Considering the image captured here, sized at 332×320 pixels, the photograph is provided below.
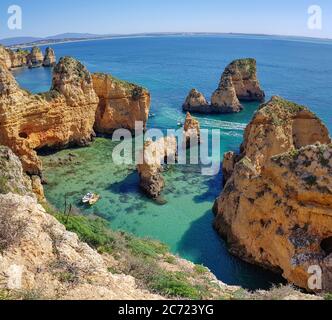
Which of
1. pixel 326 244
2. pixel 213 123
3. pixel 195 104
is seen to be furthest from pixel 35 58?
pixel 326 244

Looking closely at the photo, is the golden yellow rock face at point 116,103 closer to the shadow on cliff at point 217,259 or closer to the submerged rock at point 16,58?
the shadow on cliff at point 217,259

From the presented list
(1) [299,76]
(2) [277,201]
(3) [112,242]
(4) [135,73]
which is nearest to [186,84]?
(4) [135,73]

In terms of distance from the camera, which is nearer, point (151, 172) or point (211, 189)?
point (151, 172)

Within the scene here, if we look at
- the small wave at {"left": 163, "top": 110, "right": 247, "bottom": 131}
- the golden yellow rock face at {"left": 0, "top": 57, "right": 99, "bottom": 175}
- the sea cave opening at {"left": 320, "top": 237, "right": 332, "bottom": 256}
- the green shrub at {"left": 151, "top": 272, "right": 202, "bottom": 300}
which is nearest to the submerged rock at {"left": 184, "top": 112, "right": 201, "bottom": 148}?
the small wave at {"left": 163, "top": 110, "right": 247, "bottom": 131}

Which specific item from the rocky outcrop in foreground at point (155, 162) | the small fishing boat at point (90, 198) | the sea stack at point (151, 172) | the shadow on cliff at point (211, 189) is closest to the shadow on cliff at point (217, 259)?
the shadow on cliff at point (211, 189)

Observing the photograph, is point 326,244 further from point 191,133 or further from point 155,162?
point 191,133

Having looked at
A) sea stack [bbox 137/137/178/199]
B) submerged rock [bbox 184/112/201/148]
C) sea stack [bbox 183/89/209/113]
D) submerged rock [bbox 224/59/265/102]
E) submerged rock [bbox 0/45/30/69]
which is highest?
submerged rock [bbox 0/45/30/69]

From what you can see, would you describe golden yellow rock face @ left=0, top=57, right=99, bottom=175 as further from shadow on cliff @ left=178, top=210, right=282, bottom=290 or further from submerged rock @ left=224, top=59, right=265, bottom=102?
submerged rock @ left=224, top=59, right=265, bottom=102
